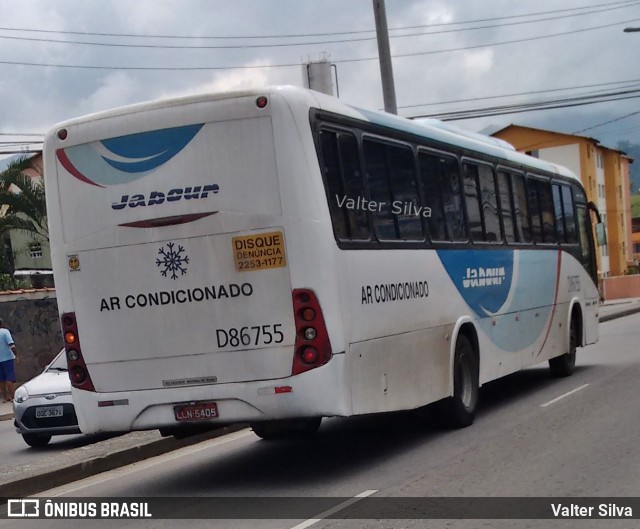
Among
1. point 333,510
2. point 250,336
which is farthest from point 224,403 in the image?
point 333,510

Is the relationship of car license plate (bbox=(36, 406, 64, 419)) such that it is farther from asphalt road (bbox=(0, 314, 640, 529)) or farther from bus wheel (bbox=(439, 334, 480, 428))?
bus wheel (bbox=(439, 334, 480, 428))

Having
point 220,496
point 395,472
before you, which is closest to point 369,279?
point 395,472

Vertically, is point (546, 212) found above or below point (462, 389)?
above

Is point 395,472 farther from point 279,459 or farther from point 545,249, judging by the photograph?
point 545,249

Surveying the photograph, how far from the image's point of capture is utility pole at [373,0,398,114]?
21089 mm

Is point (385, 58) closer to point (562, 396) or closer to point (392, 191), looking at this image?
point (562, 396)

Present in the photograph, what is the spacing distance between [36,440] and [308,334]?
7.11 m

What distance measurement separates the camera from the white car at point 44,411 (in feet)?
46.3

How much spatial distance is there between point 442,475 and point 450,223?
12.9 ft

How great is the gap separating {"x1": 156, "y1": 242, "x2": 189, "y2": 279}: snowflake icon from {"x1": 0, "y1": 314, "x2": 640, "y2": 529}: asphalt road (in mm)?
2022

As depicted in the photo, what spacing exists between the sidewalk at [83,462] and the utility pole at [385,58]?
956 centimetres

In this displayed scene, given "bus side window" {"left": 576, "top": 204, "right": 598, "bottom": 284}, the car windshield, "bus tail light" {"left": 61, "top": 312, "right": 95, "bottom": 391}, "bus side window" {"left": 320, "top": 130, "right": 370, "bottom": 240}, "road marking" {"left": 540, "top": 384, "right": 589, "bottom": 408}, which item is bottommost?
"road marking" {"left": 540, "top": 384, "right": 589, "bottom": 408}

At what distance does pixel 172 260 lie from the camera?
9398mm

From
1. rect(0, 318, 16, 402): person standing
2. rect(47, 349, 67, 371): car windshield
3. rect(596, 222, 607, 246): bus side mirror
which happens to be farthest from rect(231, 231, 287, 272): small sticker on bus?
rect(0, 318, 16, 402): person standing
